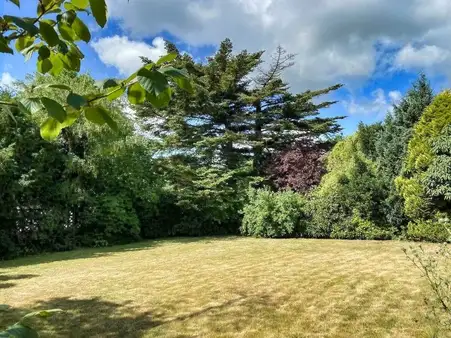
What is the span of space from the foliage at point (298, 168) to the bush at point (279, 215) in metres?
2.20

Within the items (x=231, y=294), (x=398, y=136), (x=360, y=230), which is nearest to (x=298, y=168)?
(x=360, y=230)

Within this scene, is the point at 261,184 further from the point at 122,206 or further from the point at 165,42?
the point at 165,42

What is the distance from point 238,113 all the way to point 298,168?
460 cm

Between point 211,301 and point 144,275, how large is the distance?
2.65 m

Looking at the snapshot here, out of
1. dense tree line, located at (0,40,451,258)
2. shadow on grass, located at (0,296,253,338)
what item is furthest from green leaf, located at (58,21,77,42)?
dense tree line, located at (0,40,451,258)

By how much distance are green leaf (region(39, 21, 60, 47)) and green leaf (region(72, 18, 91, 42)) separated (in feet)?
0.53

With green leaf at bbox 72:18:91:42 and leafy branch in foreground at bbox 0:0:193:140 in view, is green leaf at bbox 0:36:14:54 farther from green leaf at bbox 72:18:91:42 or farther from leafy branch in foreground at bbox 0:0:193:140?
green leaf at bbox 72:18:91:42

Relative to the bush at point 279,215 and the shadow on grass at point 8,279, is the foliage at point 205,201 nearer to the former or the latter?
the bush at point 279,215

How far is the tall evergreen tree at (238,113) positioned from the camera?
18.6 meters

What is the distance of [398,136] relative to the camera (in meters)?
12.6

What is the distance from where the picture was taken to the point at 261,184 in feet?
59.1

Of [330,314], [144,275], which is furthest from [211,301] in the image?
[144,275]

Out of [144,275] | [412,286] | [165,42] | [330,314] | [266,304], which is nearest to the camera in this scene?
[330,314]

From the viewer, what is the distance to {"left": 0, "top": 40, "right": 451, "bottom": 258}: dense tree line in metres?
11.9
